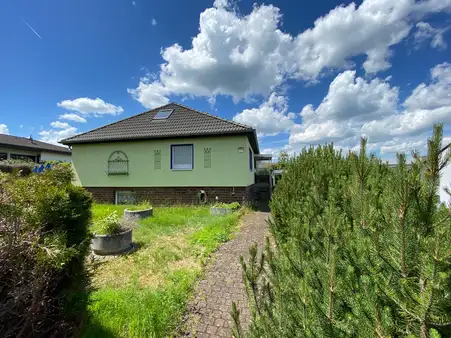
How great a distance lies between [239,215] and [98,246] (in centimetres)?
489

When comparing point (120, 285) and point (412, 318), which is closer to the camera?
point (412, 318)

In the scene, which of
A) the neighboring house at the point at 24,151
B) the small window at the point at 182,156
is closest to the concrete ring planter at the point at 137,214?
the small window at the point at 182,156

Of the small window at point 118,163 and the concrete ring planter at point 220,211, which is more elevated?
the small window at point 118,163

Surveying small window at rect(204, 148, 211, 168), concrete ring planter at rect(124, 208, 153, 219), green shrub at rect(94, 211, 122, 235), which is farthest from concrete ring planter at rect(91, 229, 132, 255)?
small window at rect(204, 148, 211, 168)

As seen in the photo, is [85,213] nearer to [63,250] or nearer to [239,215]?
[63,250]

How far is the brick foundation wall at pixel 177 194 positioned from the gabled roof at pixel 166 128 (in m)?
2.59

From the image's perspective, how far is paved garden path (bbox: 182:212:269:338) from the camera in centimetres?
254

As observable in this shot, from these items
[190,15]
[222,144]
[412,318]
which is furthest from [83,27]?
[412,318]

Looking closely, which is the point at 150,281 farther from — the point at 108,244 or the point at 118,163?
the point at 118,163

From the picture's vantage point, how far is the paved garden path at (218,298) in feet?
8.32

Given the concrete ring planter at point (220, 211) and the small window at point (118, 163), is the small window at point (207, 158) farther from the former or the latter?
the small window at point (118, 163)

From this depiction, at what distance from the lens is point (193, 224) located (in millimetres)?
6922

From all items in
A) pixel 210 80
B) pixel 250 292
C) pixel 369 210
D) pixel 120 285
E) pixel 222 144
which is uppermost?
pixel 210 80

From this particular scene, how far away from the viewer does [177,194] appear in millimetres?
10555
